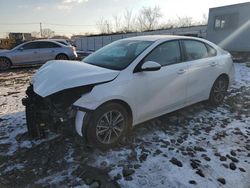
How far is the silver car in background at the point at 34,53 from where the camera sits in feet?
41.8

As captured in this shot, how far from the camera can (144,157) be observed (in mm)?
3676

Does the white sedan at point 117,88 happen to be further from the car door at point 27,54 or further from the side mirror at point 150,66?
the car door at point 27,54

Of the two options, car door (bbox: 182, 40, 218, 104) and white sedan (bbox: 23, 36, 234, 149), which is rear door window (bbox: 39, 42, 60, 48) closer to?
white sedan (bbox: 23, 36, 234, 149)

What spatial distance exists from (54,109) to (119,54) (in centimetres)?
159

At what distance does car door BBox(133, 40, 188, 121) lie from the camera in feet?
13.5

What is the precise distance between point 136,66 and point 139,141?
1.22m

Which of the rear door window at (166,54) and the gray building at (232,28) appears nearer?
the rear door window at (166,54)

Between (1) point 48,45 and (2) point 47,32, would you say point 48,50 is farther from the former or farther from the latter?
(2) point 47,32

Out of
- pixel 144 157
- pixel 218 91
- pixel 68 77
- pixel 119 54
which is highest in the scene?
pixel 119 54

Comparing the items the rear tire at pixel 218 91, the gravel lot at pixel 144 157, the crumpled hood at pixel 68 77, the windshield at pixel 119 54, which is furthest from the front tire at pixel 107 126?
the rear tire at pixel 218 91

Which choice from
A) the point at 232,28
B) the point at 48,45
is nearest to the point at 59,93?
the point at 48,45

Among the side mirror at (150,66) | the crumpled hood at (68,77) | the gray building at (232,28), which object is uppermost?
the gray building at (232,28)

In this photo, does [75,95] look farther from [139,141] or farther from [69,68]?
[139,141]

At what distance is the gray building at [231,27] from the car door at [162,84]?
50.7ft
